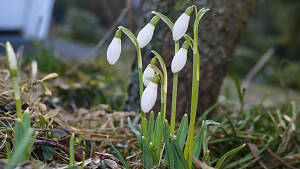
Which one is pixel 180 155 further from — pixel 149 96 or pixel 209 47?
pixel 209 47

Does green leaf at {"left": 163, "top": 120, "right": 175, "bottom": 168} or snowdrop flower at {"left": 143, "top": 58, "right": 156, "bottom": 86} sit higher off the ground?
snowdrop flower at {"left": 143, "top": 58, "right": 156, "bottom": 86}

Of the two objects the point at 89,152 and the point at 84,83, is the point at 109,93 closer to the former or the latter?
the point at 84,83

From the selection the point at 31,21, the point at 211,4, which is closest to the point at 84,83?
the point at 211,4

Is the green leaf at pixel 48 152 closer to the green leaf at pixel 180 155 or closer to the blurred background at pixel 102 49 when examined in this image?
the green leaf at pixel 180 155

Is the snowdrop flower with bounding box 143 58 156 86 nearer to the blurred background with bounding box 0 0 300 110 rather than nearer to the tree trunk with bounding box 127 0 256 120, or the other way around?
the blurred background with bounding box 0 0 300 110

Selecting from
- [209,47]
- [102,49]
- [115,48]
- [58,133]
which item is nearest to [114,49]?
[115,48]

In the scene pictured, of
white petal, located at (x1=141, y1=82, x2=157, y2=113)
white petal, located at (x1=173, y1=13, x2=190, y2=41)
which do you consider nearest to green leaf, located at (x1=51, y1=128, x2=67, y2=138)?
white petal, located at (x1=141, y1=82, x2=157, y2=113)
